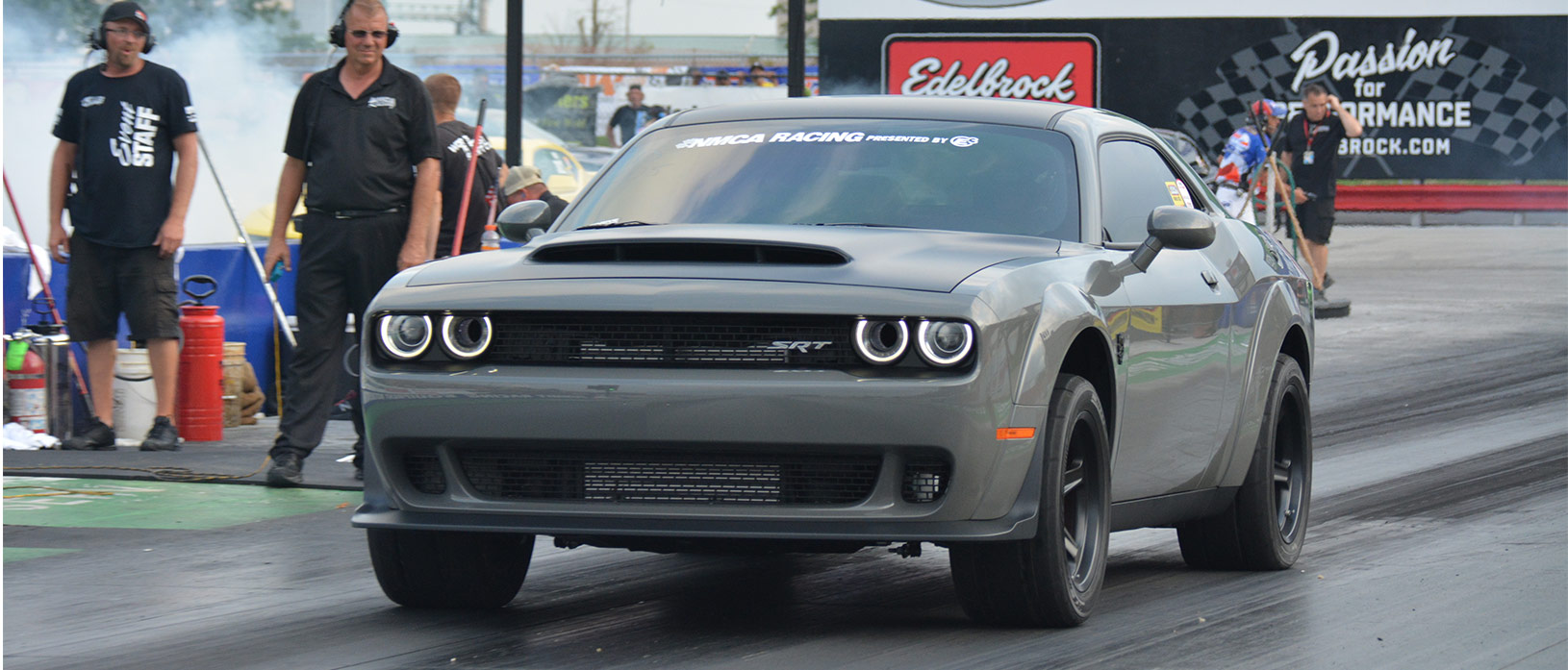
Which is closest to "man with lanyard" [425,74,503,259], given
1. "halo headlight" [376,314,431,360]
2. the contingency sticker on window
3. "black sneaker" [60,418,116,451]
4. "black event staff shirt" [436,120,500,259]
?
"black event staff shirt" [436,120,500,259]

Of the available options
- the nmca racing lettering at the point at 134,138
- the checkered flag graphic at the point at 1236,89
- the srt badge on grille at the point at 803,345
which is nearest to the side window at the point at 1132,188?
the srt badge on grille at the point at 803,345

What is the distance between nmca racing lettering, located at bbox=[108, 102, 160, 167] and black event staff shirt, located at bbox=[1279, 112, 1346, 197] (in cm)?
1220

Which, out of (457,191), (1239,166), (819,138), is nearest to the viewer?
(819,138)

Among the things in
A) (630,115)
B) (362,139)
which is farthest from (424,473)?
(630,115)

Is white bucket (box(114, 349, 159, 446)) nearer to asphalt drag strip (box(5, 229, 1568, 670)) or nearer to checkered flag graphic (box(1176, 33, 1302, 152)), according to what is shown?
asphalt drag strip (box(5, 229, 1568, 670))

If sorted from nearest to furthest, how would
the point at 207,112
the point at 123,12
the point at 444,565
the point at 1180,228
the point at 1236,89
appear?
1. the point at 444,565
2. the point at 1180,228
3. the point at 123,12
4. the point at 207,112
5. the point at 1236,89

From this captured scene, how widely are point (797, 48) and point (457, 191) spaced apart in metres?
4.22

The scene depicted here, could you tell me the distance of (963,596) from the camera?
557cm

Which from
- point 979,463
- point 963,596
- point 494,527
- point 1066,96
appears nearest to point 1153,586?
point 963,596

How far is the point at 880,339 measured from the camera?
512 centimetres

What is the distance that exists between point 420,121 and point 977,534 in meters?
4.31

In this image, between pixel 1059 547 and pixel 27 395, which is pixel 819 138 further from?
pixel 27 395

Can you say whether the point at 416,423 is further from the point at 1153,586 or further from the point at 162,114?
the point at 162,114

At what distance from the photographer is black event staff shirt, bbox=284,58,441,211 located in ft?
28.3
